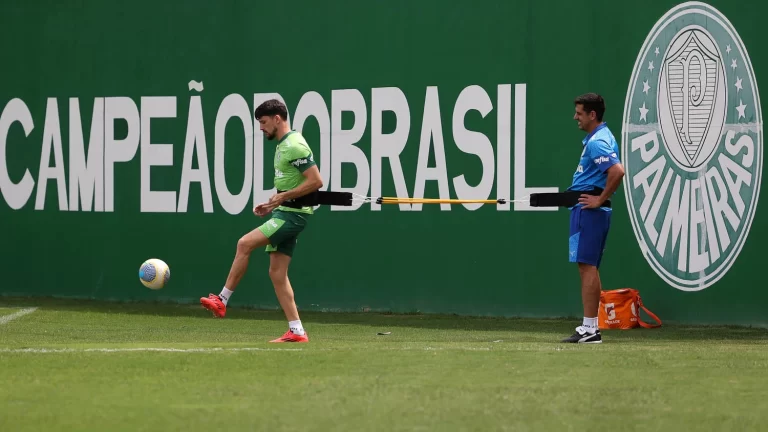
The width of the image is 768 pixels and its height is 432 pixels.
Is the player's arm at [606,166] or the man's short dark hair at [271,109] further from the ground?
the man's short dark hair at [271,109]

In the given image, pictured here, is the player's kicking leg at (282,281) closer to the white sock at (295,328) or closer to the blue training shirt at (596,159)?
the white sock at (295,328)

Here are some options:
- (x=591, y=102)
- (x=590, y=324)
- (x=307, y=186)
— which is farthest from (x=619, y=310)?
(x=307, y=186)

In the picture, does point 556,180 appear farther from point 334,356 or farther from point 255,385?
point 255,385

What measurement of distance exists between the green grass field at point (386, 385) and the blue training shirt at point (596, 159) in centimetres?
136

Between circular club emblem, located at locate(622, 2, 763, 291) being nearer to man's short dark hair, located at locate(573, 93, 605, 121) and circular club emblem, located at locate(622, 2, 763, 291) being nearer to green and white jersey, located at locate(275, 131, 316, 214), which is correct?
man's short dark hair, located at locate(573, 93, 605, 121)

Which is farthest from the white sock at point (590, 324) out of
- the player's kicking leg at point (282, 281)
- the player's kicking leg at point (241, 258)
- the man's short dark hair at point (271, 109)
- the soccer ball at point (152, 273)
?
the soccer ball at point (152, 273)

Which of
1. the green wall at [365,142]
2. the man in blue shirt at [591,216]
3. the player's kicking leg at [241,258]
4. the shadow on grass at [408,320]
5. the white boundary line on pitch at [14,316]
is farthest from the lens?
the white boundary line on pitch at [14,316]

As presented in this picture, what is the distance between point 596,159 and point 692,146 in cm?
304

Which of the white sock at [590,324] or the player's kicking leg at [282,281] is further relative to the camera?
the white sock at [590,324]

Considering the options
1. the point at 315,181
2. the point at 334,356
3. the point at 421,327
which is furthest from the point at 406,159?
the point at 334,356

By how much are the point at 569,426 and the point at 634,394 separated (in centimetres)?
119

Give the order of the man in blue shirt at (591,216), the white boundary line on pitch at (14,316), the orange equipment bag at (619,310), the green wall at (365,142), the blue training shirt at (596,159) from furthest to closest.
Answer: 1. the white boundary line on pitch at (14,316)
2. the green wall at (365,142)
3. the orange equipment bag at (619,310)
4. the man in blue shirt at (591,216)
5. the blue training shirt at (596,159)

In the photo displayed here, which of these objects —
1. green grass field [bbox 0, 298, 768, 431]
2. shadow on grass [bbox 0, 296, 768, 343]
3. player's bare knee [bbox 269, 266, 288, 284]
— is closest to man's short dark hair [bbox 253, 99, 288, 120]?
player's bare knee [bbox 269, 266, 288, 284]

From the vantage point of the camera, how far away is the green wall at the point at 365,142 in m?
14.1
